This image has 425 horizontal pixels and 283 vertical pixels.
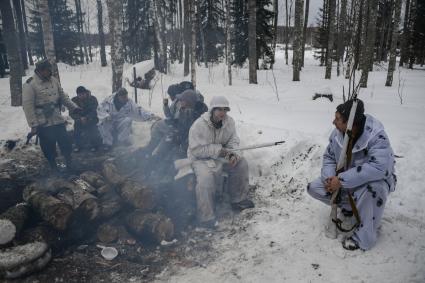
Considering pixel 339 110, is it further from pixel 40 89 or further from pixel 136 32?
pixel 136 32

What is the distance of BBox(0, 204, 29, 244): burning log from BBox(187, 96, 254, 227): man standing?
2166 mm

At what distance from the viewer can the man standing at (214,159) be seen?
4.39 metres

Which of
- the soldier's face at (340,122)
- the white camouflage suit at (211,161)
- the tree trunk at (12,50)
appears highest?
the tree trunk at (12,50)

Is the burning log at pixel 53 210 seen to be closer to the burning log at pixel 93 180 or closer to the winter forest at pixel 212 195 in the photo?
the winter forest at pixel 212 195

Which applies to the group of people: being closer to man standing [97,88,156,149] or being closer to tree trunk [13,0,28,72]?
man standing [97,88,156,149]

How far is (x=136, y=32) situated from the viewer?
28.6m

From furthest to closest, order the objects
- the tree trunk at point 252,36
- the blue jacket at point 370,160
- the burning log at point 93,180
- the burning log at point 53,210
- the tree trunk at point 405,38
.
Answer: the tree trunk at point 405,38 < the tree trunk at point 252,36 < the burning log at point 93,180 < the burning log at point 53,210 < the blue jacket at point 370,160

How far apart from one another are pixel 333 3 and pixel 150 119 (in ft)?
42.1

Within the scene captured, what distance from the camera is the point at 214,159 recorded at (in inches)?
186

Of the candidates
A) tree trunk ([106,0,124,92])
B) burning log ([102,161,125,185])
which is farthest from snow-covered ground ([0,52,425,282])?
tree trunk ([106,0,124,92])

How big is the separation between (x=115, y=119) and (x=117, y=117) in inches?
2.7

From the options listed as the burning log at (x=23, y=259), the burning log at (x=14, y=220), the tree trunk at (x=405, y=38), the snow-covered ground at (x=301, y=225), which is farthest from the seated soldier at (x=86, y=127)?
the tree trunk at (x=405, y=38)

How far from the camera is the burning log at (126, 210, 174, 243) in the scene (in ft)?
13.2

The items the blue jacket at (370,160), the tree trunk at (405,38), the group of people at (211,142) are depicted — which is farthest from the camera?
the tree trunk at (405,38)
